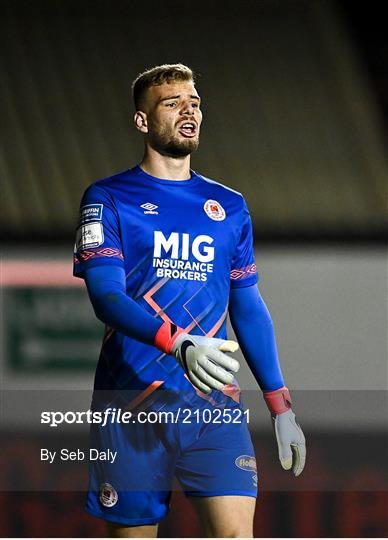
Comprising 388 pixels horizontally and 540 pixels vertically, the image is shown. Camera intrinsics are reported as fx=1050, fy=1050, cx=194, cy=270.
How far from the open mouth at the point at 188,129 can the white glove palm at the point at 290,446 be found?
1208 millimetres

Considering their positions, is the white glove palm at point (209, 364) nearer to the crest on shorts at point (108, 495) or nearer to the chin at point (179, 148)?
the crest on shorts at point (108, 495)

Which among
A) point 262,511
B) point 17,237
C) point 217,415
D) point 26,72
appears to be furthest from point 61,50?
point 217,415

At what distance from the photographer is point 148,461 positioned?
4.00 metres

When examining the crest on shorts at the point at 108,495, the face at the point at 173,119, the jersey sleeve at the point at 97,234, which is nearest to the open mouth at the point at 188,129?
the face at the point at 173,119

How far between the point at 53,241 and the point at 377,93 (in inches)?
149

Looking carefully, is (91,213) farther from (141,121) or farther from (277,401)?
(277,401)

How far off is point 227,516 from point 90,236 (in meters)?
1.18

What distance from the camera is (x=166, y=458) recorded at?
4.02m

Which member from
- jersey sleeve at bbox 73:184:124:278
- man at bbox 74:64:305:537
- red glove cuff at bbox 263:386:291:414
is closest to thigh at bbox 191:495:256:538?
man at bbox 74:64:305:537

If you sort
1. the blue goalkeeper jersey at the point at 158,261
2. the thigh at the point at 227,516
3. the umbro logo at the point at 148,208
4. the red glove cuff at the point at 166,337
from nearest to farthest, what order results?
the red glove cuff at the point at 166,337 < the thigh at the point at 227,516 < the blue goalkeeper jersey at the point at 158,261 < the umbro logo at the point at 148,208

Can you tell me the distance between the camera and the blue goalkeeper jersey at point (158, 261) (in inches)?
160

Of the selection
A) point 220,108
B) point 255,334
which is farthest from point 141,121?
point 220,108

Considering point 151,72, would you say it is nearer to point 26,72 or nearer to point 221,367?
point 221,367

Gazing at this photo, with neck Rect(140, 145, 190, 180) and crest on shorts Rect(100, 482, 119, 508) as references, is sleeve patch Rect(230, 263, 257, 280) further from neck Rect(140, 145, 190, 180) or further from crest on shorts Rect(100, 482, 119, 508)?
crest on shorts Rect(100, 482, 119, 508)
